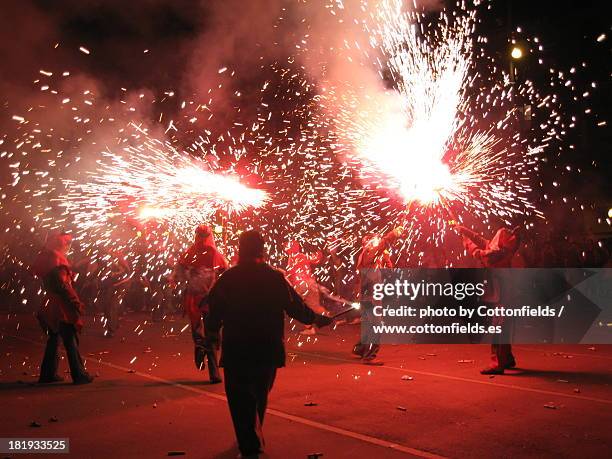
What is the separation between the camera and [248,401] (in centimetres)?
500

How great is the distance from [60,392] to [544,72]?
838 inches

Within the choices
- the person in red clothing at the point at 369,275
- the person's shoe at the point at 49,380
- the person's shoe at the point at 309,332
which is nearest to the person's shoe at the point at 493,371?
the person in red clothing at the point at 369,275

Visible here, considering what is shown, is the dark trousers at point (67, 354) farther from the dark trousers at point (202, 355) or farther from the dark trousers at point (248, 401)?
the dark trousers at point (248, 401)

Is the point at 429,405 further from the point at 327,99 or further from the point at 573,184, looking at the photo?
the point at 573,184

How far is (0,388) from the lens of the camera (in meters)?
8.02

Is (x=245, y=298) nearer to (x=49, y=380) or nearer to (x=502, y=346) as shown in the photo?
(x=49, y=380)

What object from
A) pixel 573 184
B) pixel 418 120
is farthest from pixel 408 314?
pixel 573 184

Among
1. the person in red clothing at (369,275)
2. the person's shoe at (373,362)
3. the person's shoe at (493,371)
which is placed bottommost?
the person's shoe at (493,371)

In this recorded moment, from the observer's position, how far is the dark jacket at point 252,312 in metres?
5.09

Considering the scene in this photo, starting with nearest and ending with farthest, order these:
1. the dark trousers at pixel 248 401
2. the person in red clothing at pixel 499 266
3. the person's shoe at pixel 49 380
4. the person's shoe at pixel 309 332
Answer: the dark trousers at pixel 248 401, the person's shoe at pixel 49 380, the person in red clothing at pixel 499 266, the person's shoe at pixel 309 332

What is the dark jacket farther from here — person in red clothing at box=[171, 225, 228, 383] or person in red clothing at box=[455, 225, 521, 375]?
person in red clothing at box=[455, 225, 521, 375]

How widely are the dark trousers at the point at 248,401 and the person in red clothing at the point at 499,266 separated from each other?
4433 mm

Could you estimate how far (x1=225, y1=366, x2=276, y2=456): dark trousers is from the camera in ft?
16.2

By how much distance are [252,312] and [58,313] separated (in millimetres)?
4082
